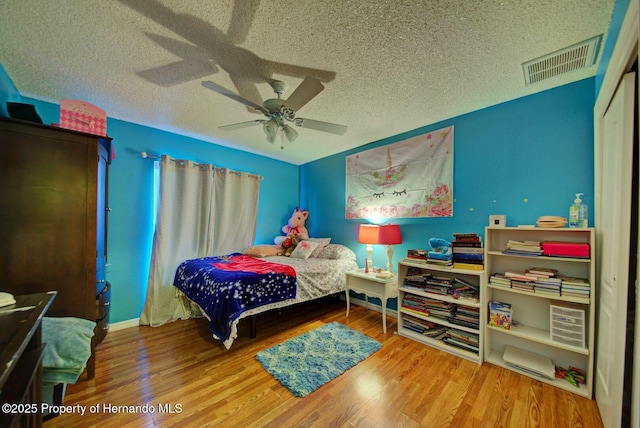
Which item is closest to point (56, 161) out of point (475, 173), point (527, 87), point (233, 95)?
point (233, 95)

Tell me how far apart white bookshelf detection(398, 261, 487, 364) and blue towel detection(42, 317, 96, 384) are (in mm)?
2485

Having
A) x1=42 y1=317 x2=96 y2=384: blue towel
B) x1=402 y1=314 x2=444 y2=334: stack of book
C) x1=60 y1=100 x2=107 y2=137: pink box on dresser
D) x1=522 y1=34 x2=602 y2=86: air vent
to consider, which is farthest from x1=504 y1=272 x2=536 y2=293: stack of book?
x1=60 y1=100 x2=107 y2=137: pink box on dresser

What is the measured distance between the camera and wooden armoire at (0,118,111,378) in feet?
4.71

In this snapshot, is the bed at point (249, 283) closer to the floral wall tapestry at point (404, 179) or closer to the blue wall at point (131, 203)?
the blue wall at point (131, 203)

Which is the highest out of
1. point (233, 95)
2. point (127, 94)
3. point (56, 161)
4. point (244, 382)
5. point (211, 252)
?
point (127, 94)

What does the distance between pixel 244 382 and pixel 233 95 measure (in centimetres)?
208

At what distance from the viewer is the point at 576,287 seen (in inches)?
64.7

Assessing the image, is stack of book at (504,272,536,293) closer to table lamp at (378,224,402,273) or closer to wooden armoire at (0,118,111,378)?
table lamp at (378,224,402,273)

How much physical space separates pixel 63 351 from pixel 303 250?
2489 mm

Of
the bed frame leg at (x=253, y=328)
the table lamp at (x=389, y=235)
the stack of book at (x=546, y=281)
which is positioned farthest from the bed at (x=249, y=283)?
the stack of book at (x=546, y=281)

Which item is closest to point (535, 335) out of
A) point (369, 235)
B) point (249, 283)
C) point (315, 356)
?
point (369, 235)

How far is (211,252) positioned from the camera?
3277 mm

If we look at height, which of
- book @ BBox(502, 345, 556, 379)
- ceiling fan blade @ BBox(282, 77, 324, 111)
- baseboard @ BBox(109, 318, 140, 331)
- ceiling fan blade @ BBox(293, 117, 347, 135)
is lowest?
baseboard @ BBox(109, 318, 140, 331)

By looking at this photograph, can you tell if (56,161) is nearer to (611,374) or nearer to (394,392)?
(394,392)
